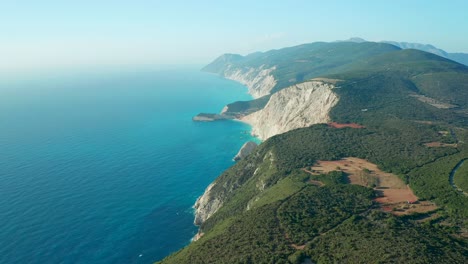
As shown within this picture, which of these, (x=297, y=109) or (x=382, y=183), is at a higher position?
(x=297, y=109)

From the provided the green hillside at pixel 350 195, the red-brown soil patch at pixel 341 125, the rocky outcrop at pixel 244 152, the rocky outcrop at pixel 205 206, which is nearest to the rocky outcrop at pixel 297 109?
the red-brown soil patch at pixel 341 125

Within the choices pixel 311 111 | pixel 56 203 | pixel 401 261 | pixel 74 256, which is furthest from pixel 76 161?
pixel 401 261

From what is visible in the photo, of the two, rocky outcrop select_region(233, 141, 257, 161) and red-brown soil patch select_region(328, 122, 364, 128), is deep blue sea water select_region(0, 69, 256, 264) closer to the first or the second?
rocky outcrop select_region(233, 141, 257, 161)

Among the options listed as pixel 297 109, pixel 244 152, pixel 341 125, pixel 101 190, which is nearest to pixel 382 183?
pixel 341 125

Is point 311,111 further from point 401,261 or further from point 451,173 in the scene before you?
point 401,261

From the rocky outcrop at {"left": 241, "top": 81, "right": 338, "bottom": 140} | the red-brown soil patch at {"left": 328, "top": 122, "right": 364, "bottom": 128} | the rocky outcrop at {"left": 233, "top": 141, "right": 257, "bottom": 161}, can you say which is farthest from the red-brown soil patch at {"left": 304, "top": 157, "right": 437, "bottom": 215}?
the rocky outcrop at {"left": 233, "top": 141, "right": 257, "bottom": 161}

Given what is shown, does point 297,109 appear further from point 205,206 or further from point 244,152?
point 205,206
